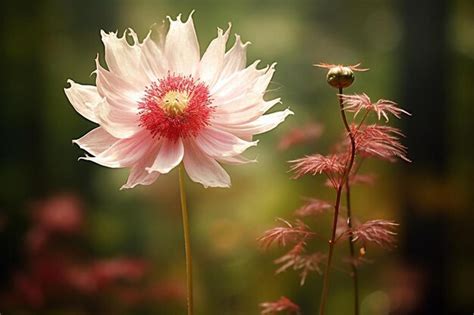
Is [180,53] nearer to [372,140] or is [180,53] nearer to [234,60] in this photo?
[234,60]

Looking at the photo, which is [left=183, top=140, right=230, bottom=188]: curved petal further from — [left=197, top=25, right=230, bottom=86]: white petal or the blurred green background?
the blurred green background

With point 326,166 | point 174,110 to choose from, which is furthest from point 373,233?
point 174,110

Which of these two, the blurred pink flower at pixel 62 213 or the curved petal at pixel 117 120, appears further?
the blurred pink flower at pixel 62 213

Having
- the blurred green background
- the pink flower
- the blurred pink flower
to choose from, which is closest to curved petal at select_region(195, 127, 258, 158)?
the pink flower

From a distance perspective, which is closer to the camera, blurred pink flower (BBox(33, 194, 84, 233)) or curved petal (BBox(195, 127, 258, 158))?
curved petal (BBox(195, 127, 258, 158))

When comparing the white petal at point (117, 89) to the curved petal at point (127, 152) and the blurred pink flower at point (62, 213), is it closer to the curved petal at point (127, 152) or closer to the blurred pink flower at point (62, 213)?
the curved petal at point (127, 152)

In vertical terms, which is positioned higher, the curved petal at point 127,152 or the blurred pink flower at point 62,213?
the curved petal at point 127,152

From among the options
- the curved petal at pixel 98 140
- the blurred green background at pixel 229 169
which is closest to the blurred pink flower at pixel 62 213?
the blurred green background at pixel 229 169

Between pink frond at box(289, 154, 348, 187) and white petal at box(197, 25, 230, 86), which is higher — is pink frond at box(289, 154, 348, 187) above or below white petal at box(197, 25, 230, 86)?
below

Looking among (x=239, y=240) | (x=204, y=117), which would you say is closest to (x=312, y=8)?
Answer: (x=239, y=240)
